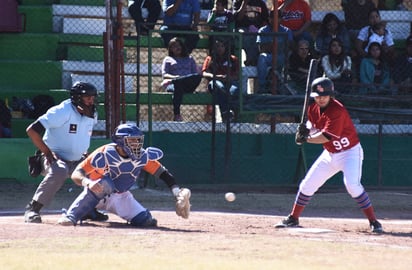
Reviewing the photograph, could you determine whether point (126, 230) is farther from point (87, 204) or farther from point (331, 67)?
point (331, 67)

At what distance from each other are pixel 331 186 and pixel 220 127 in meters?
2.01

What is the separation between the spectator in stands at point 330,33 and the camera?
15992 millimetres

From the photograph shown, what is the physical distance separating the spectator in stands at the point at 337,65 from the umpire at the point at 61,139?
530cm

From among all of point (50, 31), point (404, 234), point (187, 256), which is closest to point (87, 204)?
point (187, 256)

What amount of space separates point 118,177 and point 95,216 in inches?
30.8

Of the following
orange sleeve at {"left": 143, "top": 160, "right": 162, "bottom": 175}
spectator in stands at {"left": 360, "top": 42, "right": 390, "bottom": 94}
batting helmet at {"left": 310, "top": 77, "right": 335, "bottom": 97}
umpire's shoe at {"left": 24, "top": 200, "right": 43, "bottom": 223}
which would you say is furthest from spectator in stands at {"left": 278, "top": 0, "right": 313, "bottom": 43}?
umpire's shoe at {"left": 24, "top": 200, "right": 43, "bottom": 223}

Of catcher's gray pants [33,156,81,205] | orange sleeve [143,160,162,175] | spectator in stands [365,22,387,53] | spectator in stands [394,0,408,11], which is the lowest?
catcher's gray pants [33,156,81,205]

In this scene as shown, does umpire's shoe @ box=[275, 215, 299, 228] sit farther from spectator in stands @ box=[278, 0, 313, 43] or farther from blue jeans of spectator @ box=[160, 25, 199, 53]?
spectator in stands @ box=[278, 0, 313, 43]

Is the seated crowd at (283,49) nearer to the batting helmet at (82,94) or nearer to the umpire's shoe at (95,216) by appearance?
the batting helmet at (82,94)

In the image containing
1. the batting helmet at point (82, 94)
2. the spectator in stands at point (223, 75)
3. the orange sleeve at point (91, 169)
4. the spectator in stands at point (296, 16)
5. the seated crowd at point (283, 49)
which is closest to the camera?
the orange sleeve at point (91, 169)

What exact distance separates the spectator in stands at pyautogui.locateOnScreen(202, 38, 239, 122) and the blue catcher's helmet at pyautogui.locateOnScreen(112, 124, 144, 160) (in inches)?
180

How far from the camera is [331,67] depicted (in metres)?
15.4

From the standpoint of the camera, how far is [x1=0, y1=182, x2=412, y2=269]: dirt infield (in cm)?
827

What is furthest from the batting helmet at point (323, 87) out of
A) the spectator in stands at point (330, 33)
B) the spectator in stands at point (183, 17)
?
the spectator in stands at point (330, 33)
